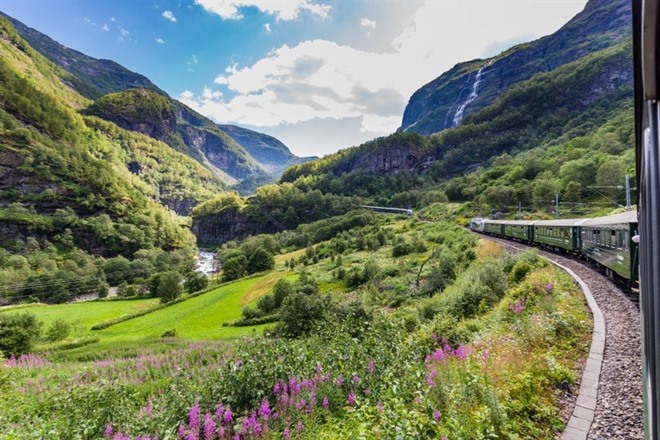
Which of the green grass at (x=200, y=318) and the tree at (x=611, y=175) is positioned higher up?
the tree at (x=611, y=175)

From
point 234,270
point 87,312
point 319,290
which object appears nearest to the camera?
point 319,290

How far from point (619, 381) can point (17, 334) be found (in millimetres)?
39638

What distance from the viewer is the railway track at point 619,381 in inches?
188

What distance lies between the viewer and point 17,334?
28.2m

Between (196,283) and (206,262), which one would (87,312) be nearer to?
(196,283)

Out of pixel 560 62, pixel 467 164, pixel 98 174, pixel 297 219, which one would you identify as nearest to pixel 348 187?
pixel 297 219

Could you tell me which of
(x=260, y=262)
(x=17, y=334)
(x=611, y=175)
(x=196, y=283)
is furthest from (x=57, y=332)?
(x=611, y=175)

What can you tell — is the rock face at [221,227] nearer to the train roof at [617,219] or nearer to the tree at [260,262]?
the tree at [260,262]

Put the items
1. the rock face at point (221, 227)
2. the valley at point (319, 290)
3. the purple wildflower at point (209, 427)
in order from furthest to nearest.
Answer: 1. the rock face at point (221, 227)
2. the valley at point (319, 290)
3. the purple wildflower at point (209, 427)

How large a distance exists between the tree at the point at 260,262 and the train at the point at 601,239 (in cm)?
4938

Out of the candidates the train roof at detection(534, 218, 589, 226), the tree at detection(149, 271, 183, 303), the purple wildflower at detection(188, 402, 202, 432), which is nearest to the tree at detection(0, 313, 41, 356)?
the tree at detection(149, 271, 183, 303)

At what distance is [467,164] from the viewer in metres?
156

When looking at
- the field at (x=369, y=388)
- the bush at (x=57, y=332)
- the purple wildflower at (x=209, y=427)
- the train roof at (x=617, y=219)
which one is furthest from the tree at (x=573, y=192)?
the bush at (x=57, y=332)

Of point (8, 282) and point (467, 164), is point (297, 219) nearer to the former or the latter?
point (467, 164)
